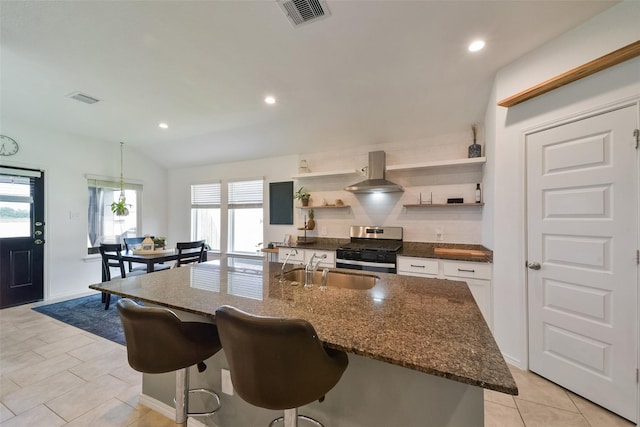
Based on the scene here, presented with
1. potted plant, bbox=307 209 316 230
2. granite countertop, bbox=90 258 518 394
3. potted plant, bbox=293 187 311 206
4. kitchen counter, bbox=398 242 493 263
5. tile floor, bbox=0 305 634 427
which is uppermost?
potted plant, bbox=293 187 311 206

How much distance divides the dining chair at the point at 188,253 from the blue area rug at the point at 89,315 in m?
1.02

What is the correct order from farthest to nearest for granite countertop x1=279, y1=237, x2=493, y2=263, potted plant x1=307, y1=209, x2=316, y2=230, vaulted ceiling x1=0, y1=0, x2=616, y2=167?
potted plant x1=307, y1=209, x2=316, y2=230 < granite countertop x1=279, y1=237, x2=493, y2=263 < vaulted ceiling x1=0, y1=0, x2=616, y2=167

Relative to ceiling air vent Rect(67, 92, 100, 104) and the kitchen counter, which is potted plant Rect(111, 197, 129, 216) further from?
the kitchen counter

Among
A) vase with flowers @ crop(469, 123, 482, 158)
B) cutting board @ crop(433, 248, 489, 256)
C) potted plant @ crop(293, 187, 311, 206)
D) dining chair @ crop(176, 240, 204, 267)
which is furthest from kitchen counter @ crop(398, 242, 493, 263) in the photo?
dining chair @ crop(176, 240, 204, 267)

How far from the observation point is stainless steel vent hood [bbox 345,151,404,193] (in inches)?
138

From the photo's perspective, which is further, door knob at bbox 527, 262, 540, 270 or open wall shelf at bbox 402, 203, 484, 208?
open wall shelf at bbox 402, 203, 484, 208

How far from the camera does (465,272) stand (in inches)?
108

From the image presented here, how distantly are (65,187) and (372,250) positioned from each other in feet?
16.8

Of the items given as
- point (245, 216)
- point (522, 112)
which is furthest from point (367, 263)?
point (245, 216)

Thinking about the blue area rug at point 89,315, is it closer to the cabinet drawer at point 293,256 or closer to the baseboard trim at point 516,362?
the cabinet drawer at point 293,256

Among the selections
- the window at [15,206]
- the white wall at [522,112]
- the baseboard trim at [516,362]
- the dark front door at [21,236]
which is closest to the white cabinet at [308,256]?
the white wall at [522,112]

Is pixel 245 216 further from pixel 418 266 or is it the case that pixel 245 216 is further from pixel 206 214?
pixel 418 266

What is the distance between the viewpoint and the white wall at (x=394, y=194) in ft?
11.1

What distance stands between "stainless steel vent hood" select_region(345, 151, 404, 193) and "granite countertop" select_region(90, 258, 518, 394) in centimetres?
181
